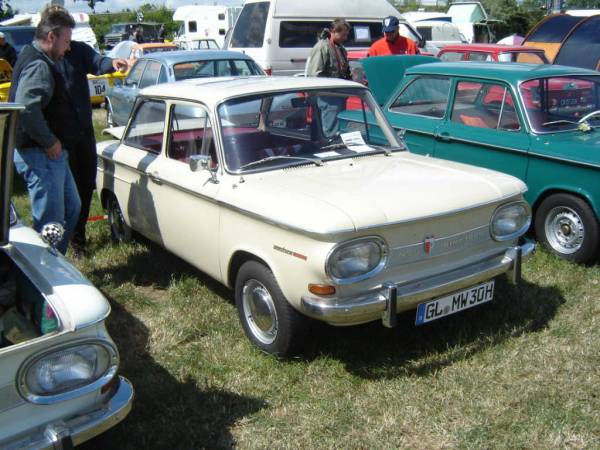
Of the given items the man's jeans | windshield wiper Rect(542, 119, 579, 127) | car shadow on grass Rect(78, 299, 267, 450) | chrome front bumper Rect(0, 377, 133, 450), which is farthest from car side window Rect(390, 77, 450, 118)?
chrome front bumper Rect(0, 377, 133, 450)

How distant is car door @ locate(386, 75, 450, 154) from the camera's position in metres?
5.93

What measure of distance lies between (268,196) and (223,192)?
406mm

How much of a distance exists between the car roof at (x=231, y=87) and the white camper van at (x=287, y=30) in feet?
23.7

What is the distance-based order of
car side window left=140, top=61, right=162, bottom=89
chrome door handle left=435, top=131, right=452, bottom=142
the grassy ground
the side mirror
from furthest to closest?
car side window left=140, top=61, right=162, bottom=89 → chrome door handle left=435, top=131, right=452, bottom=142 → the side mirror → the grassy ground

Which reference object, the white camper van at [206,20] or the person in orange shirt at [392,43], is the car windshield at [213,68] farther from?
the white camper van at [206,20]

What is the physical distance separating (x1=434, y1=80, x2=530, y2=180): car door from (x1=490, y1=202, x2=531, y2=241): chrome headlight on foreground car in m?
1.40

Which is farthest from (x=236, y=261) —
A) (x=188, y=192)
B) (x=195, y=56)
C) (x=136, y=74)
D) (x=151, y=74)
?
(x=136, y=74)

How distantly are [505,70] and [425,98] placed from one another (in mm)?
904

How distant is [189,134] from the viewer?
14.1 ft

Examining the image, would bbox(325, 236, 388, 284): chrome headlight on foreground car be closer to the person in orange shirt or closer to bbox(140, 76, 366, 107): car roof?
bbox(140, 76, 366, 107): car roof

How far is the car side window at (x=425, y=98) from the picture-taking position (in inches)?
235

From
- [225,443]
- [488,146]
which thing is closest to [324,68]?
[488,146]

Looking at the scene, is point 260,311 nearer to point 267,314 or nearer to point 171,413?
point 267,314

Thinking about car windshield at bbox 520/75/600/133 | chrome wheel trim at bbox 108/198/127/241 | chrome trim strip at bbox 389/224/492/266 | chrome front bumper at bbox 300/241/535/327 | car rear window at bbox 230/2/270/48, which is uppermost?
car rear window at bbox 230/2/270/48
